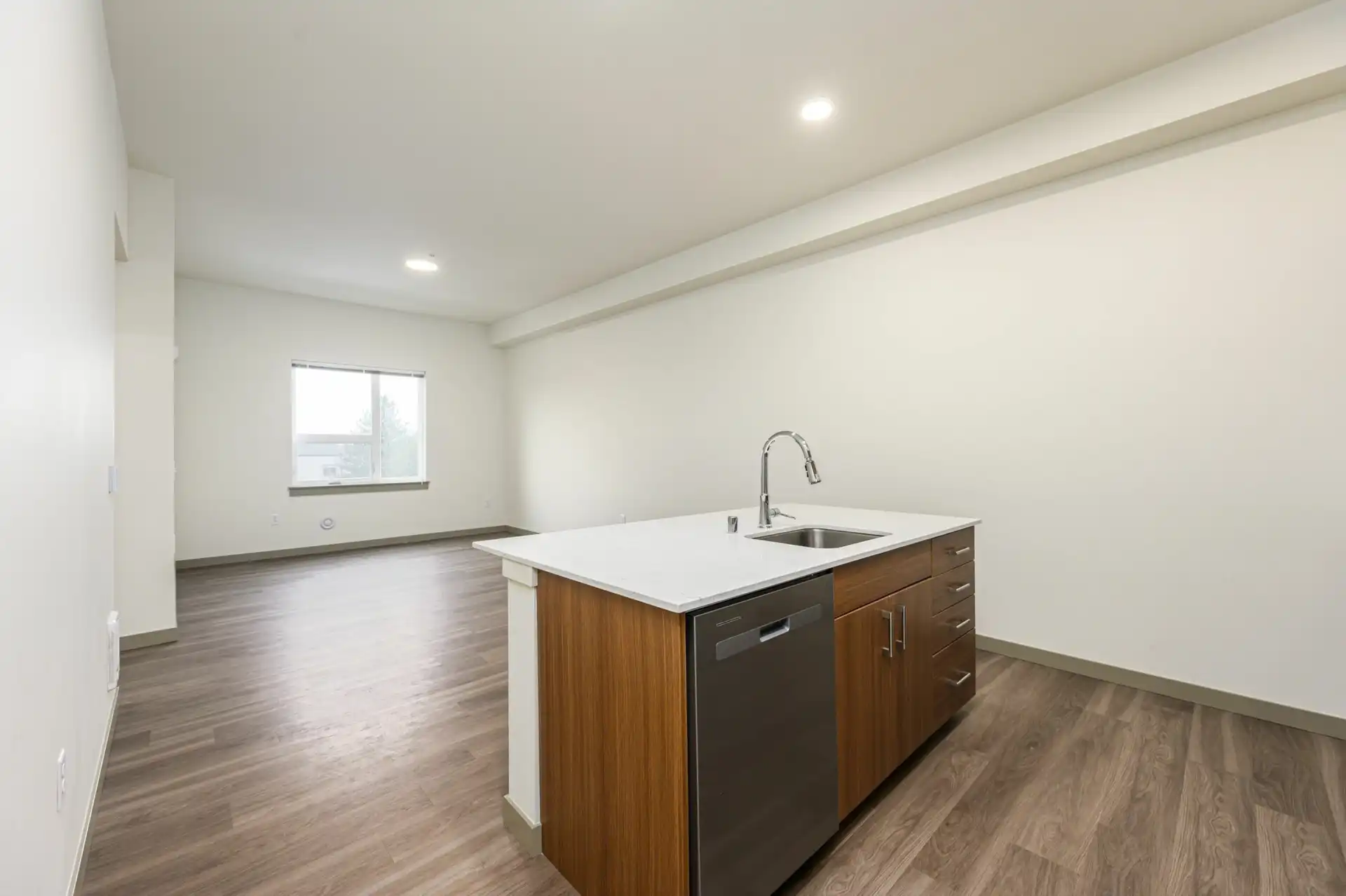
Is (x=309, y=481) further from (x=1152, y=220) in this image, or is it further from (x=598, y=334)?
(x=1152, y=220)

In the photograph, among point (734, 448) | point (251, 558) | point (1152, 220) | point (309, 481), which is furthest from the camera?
point (309, 481)

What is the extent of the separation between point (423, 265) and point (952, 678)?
5.25m

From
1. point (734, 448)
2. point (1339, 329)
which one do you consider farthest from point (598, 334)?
point (1339, 329)

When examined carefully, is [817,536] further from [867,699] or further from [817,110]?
[817,110]

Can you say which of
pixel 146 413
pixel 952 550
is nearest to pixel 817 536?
pixel 952 550

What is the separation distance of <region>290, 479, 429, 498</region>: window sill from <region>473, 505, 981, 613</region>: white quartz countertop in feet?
18.2

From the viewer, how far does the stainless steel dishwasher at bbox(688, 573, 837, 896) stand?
4.07ft

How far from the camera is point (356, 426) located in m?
6.75

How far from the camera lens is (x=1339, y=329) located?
229 centimetres

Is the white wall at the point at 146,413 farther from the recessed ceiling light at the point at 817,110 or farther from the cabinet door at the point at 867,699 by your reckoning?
the cabinet door at the point at 867,699

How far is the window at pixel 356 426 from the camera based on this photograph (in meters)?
6.37

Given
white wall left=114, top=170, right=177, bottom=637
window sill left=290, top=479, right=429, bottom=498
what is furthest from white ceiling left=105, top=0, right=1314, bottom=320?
window sill left=290, top=479, right=429, bottom=498

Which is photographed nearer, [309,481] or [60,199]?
[60,199]

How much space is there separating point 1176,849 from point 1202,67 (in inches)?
119
